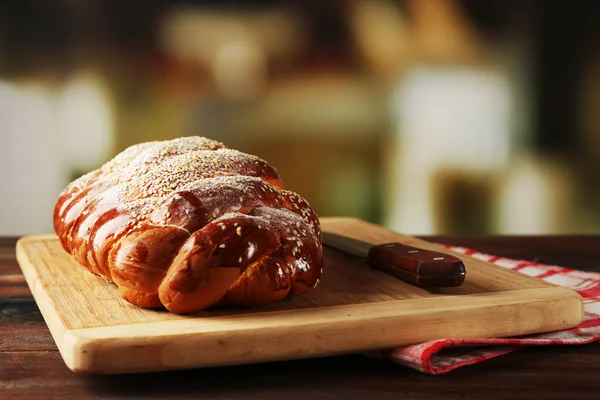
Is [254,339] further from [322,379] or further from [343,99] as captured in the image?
[343,99]

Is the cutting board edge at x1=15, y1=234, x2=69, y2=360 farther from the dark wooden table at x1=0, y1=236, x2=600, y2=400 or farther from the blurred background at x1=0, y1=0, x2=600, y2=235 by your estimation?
the blurred background at x1=0, y1=0, x2=600, y2=235

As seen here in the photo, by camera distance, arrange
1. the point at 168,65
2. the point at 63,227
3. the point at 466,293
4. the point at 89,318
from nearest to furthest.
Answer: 1. the point at 89,318
2. the point at 466,293
3. the point at 63,227
4. the point at 168,65

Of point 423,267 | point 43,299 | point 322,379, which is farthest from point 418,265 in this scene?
point 43,299

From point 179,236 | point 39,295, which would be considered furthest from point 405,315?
point 39,295

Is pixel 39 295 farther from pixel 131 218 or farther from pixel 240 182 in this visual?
pixel 240 182

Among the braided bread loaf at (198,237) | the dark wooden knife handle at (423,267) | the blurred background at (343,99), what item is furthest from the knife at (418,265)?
the blurred background at (343,99)

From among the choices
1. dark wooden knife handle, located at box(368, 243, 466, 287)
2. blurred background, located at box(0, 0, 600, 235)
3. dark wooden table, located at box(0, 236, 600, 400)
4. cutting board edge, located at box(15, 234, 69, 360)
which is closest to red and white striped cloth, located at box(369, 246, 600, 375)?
dark wooden table, located at box(0, 236, 600, 400)

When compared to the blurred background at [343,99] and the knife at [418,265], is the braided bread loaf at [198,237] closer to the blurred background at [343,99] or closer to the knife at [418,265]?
the knife at [418,265]
